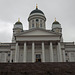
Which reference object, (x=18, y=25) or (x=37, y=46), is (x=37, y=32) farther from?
(x=18, y=25)

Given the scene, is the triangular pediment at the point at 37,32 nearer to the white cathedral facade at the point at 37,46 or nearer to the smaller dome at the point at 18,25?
the white cathedral facade at the point at 37,46

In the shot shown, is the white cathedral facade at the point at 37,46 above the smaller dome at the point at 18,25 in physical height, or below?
below

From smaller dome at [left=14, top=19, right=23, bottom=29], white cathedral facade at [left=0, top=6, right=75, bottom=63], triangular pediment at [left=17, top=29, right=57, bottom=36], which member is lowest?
A: white cathedral facade at [left=0, top=6, right=75, bottom=63]

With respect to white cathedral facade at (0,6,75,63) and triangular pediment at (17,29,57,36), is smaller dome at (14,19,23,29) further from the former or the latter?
triangular pediment at (17,29,57,36)

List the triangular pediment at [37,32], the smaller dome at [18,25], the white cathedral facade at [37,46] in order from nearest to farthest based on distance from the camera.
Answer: the white cathedral facade at [37,46] < the triangular pediment at [37,32] < the smaller dome at [18,25]

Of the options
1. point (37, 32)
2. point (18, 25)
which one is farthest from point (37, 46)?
point (18, 25)

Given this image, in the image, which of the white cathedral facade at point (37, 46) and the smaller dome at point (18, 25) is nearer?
the white cathedral facade at point (37, 46)

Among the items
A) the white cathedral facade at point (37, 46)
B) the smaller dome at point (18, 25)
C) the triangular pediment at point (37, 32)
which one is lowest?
the white cathedral facade at point (37, 46)

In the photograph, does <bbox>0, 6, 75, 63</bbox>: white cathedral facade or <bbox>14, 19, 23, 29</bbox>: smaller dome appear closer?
<bbox>0, 6, 75, 63</bbox>: white cathedral facade

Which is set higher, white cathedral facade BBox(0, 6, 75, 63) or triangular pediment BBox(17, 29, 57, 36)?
triangular pediment BBox(17, 29, 57, 36)

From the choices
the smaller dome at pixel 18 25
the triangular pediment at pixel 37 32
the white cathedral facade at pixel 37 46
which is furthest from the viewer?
the smaller dome at pixel 18 25

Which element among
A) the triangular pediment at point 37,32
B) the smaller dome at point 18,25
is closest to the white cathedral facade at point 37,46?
the triangular pediment at point 37,32

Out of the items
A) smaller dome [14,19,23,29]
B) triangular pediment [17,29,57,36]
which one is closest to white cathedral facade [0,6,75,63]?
triangular pediment [17,29,57,36]

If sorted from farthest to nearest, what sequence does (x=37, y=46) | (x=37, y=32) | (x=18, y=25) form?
1. (x=18, y=25)
2. (x=37, y=46)
3. (x=37, y=32)
